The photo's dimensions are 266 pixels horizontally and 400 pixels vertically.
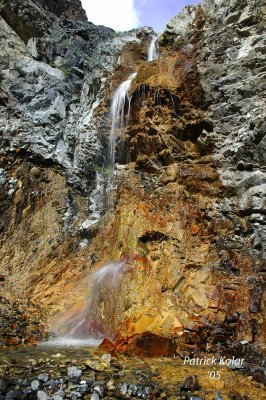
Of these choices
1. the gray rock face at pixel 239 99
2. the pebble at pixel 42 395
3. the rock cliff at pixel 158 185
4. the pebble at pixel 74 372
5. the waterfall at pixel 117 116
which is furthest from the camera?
the waterfall at pixel 117 116

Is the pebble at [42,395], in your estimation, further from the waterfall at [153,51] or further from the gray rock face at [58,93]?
the waterfall at [153,51]

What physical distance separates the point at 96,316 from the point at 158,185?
5422mm

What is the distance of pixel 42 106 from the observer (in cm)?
1717

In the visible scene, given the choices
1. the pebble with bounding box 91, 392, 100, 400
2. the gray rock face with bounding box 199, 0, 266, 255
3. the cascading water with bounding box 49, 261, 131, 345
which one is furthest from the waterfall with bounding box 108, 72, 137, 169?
the pebble with bounding box 91, 392, 100, 400

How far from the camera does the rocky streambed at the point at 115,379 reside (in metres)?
6.01

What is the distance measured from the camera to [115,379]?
6609 mm

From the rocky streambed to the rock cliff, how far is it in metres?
0.82

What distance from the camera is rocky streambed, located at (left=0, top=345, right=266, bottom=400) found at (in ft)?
19.7

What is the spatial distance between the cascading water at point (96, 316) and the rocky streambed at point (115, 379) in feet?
5.96

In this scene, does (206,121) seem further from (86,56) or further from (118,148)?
(86,56)

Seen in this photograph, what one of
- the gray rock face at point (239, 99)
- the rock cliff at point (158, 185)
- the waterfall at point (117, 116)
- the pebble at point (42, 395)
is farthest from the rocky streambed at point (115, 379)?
the waterfall at point (117, 116)

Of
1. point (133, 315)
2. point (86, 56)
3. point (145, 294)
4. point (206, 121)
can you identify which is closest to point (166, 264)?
point (145, 294)

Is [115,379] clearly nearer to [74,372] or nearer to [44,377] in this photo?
[74,372]

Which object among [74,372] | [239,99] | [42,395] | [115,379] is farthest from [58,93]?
[42,395]
